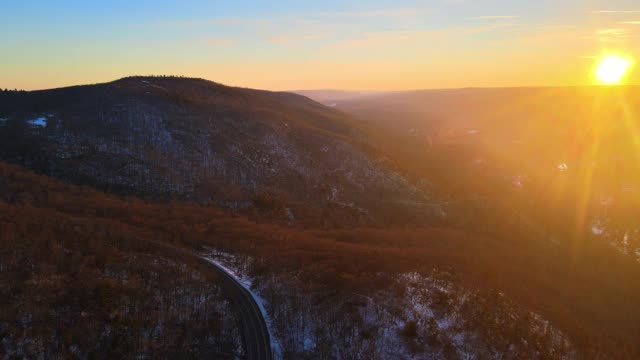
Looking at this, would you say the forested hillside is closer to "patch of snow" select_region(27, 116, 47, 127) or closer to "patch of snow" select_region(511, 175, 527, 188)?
"patch of snow" select_region(27, 116, 47, 127)

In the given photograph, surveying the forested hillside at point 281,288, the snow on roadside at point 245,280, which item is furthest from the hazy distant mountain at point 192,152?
the snow on roadside at point 245,280

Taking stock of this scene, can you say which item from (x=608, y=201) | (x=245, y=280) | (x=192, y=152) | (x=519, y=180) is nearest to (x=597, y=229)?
(x=608, y=201)

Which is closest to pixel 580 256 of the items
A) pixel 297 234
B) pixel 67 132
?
pixel 297 234

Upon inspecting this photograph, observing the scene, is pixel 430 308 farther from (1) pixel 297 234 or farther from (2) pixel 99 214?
(2) pixel 99 214

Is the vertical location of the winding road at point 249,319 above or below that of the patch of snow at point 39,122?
below

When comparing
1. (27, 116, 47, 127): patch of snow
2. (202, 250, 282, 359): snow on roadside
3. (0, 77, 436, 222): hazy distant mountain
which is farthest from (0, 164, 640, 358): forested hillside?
(27, 116, 47, 127): patch of snow

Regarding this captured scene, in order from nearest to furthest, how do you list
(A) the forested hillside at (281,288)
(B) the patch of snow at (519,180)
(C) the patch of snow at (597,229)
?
(A) the forested hillside at (281,288), (C) the patch of snow at (597,229), (B) the patch of snow at (519,180)

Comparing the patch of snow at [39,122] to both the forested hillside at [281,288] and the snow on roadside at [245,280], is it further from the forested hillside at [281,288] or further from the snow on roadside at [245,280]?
the snow on roadside at [245,280]

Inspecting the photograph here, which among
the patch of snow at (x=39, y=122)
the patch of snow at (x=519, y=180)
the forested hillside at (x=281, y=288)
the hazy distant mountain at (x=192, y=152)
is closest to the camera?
the forested hillside at (x=281, y=288)
